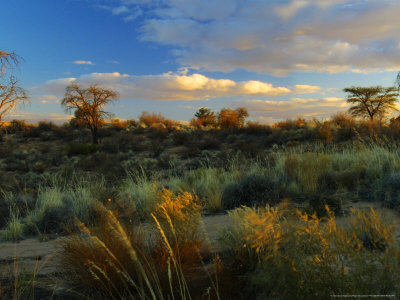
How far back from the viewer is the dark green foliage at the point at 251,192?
299 inches

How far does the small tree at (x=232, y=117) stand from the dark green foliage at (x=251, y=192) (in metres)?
25.8

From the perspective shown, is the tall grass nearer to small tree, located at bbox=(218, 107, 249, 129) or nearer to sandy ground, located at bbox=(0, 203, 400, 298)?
sandy ground, located at bbox=(0, 203, 400, 298)

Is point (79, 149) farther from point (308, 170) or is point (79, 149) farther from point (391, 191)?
point (391, 191)

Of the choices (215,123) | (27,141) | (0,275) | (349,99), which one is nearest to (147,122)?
(215,123)

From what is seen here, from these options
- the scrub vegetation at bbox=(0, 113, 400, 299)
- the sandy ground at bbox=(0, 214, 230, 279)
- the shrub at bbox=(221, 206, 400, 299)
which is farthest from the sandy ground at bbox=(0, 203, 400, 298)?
the shrub at bbox=(221, 206, 400, 299)

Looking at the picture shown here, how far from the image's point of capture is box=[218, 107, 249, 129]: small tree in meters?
34.5

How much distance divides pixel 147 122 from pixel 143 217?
3477 centimetres

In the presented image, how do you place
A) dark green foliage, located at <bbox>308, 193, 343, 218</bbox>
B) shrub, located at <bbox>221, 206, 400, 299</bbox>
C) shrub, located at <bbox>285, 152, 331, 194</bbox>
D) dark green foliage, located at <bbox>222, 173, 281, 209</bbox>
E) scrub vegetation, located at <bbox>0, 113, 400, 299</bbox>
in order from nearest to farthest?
shrub, located at <bbox>221, 206, 400, 299</bbox> < scrub vegetation, located at <bbox>0, 113, 400, 299</bbox> < dark green foliage, located at <bbox>308, 193, 343, 218</bbox> < dark green foliage, located at <bbox>222, 173, 281, 209</bbox> < shrub, located at <bbox>285, 152, 331, 194</bbox>

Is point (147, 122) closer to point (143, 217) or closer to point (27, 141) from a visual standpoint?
point (27, 141)

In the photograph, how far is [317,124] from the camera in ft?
80.8

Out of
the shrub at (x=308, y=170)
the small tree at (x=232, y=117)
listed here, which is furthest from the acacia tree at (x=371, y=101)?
the shrub at (x=308, y=170)

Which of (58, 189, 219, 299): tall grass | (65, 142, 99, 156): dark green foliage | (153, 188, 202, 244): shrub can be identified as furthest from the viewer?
(65, 142, 99, 156): dark green foliage

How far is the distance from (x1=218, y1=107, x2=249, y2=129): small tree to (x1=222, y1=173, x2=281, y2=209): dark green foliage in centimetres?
2582

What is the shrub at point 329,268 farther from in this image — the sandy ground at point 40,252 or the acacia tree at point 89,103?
the acacia tree at point 89,103
